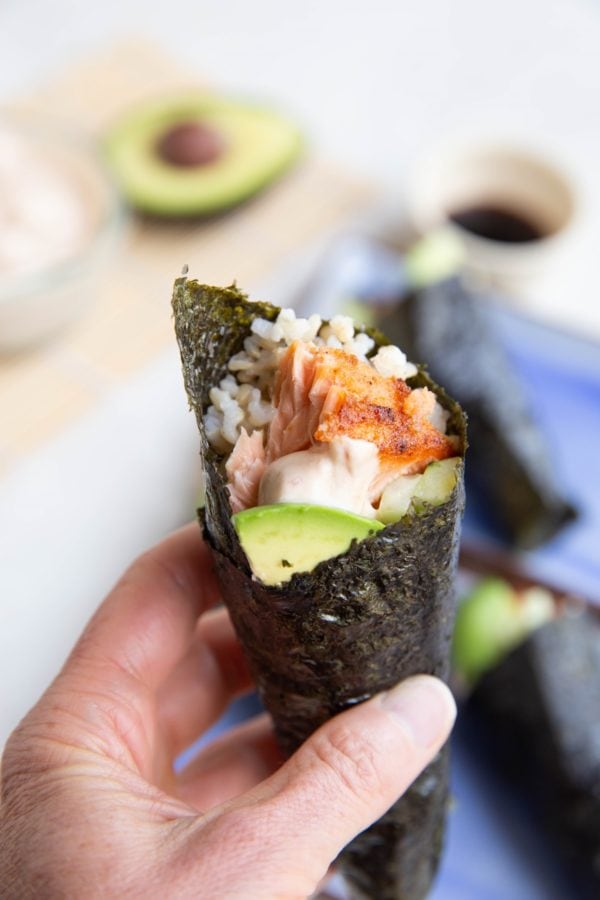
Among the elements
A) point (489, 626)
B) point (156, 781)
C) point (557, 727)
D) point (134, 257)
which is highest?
point (134, 257)

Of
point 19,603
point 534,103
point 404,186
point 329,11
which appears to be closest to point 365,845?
point 19,603

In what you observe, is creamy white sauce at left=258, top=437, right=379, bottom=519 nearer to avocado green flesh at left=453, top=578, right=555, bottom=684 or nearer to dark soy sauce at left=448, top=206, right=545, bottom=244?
avocado green flesh at left=453, top=578, right=555, bottom=684

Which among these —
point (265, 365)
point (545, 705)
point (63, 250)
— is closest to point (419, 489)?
point (265, 365)

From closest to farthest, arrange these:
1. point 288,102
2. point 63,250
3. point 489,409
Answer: point 489,409
point 63,250
point 288,102

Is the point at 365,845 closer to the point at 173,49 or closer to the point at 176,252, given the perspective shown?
the point at 176,252

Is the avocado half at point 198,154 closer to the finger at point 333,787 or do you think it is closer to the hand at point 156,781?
the hand at point 156,781

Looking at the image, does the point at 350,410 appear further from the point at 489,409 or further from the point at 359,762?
the point at 489,409
